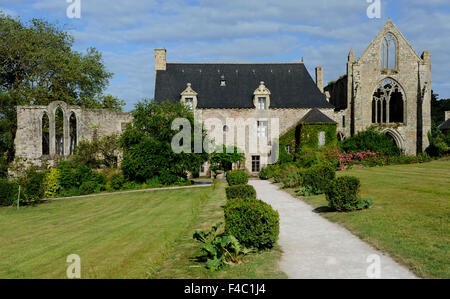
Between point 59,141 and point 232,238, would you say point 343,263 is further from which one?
point 59,141

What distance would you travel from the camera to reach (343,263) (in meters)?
7.01

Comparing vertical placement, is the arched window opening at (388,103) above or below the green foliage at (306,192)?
above

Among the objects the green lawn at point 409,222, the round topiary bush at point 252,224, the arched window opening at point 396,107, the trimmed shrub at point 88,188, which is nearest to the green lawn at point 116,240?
the round topiary bush at point 252,224

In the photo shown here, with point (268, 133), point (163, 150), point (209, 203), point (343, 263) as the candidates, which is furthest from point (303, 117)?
point (343, 263)

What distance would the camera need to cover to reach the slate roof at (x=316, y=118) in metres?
31.9

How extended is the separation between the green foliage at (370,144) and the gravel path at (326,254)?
2129 centimetres

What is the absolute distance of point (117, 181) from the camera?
25.0 meters

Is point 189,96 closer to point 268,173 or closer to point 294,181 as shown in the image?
point 268,173

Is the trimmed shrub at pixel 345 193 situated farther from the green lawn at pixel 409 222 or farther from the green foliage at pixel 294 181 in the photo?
the green foliage at pixel 294 181

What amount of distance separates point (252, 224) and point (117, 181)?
1890 centimetres

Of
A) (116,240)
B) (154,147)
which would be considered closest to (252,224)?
(116,240)

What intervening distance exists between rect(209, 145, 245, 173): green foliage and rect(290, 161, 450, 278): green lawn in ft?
54.7

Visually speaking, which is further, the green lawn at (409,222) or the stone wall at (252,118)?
the stone wall at (252,118)

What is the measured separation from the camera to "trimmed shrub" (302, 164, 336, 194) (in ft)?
54.7
